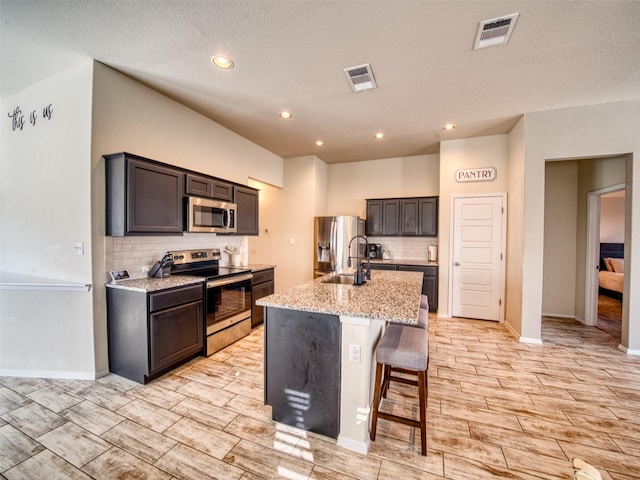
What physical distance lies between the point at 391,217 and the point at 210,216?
346 centimetres

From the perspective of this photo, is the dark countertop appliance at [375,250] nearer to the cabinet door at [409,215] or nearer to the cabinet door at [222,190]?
the cabinet door at [409,215]

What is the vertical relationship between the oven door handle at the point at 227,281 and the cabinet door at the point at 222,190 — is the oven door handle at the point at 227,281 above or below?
below

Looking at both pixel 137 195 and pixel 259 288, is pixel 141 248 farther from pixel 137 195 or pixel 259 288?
pixel 259 288

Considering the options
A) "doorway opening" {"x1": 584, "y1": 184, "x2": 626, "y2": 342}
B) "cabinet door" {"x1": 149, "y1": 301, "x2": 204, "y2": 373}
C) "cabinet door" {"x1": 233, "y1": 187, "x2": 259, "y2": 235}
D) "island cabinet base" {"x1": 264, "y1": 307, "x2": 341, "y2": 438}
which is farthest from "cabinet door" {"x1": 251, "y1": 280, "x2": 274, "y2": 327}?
"doorway opening" {"x1": 584, "y1": 184, "x2": 626, "y2": 342}

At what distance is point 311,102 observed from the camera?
3.32 meters

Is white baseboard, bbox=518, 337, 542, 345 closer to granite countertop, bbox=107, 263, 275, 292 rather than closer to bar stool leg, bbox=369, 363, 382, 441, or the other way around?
bar stool leg, bbox=369, 363, 382, 441

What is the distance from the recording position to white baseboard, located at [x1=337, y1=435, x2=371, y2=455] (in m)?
1.79

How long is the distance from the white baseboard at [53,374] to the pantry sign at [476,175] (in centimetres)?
547

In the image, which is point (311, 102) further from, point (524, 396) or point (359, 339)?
point (524, 396)

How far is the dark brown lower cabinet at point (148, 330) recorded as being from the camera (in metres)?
2.52

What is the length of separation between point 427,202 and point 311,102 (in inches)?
118

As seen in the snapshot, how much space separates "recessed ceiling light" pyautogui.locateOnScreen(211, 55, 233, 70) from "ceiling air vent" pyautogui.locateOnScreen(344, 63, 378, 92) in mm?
1114

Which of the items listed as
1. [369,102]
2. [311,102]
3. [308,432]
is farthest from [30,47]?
[308,432]

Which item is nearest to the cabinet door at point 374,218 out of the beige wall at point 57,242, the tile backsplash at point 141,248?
the tile backsplash at point 141,248
